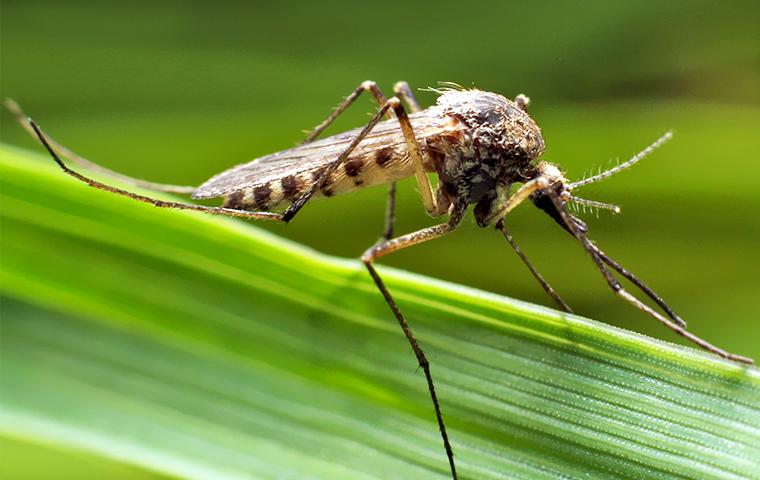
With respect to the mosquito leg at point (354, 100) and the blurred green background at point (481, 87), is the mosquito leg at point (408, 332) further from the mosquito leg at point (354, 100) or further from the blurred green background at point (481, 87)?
the blurred green background at point (481, 87)

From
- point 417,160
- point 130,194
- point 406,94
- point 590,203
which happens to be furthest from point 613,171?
point 130,194

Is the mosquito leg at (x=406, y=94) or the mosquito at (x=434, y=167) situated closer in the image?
the mosquito at (x=434, y=167)

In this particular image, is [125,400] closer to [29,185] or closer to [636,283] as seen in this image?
[29,185]

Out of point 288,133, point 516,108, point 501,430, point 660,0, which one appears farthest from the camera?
point 288,133

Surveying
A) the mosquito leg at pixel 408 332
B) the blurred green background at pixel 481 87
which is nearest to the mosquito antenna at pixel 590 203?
the blurred green background at pixel 481 87

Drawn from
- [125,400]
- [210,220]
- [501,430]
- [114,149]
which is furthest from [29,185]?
[501,430]

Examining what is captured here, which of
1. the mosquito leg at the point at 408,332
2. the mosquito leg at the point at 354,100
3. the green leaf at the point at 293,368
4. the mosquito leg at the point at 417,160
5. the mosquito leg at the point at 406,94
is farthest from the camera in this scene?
the mosquito leg at the point at 406,94
